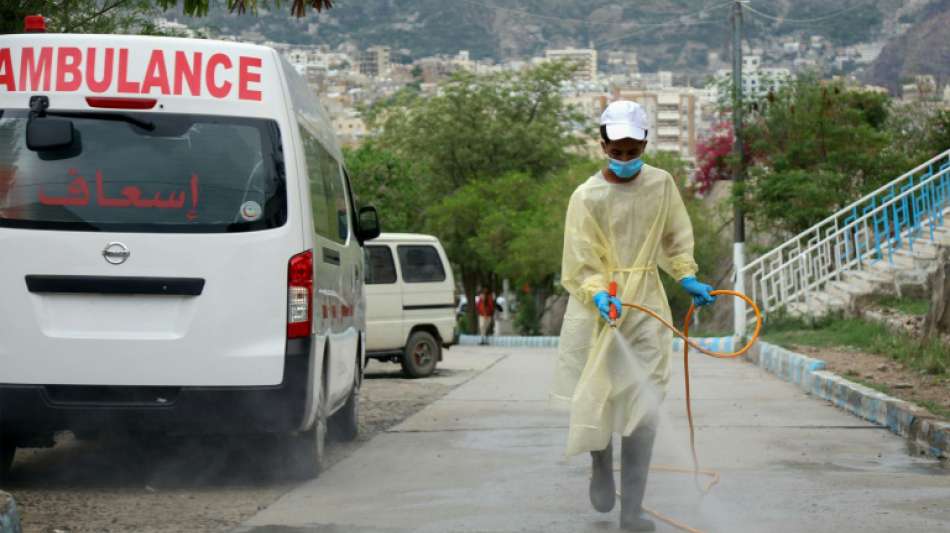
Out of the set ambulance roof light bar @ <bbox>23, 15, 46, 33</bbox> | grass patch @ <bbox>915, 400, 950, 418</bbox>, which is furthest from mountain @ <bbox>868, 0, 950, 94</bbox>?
ambulance roof light bar @ <bbox>23, 15, 46, 33</bbox>

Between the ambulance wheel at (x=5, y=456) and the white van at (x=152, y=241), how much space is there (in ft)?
0.42

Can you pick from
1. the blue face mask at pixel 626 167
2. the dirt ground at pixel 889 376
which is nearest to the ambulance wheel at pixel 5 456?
the blue face mask at pixel 626 167

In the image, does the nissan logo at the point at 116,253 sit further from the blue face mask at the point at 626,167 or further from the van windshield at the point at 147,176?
the blue face mask at the point at 626,167

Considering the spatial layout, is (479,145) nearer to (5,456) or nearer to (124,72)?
(5,456)

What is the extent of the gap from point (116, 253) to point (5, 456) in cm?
A: 146

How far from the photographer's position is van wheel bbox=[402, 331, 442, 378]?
764 inches

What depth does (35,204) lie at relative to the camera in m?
7.79

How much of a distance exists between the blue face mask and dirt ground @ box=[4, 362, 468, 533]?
243 centimetres

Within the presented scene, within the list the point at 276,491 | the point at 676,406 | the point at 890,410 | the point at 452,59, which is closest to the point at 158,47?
the point at 276,491

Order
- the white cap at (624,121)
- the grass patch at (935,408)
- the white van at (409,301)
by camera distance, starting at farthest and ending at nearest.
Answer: the white van at (409,301), the grass patch at (935,408), the white cap at (624,121)

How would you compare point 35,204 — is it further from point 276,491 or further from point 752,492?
point 752,492

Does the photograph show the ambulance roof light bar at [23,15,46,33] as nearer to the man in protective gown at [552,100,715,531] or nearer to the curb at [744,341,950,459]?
the man in protective gown at [552,100,715,531]

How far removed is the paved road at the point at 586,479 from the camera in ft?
22.6

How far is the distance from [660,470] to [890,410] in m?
2.83
